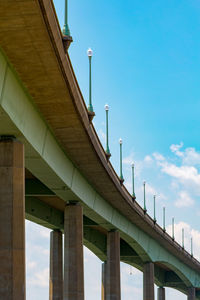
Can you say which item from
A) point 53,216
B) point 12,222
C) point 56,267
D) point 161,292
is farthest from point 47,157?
point 161,292

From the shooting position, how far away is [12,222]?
82.4 feet

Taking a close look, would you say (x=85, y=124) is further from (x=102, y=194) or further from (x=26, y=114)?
(x=102, y=194)

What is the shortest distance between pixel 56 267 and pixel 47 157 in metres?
26.4

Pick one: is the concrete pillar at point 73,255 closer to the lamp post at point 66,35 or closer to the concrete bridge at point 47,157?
the concrete bridge at point 47,157

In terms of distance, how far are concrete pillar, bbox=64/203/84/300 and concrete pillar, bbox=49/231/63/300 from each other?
13.9 metres

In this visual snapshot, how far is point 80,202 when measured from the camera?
139 feet

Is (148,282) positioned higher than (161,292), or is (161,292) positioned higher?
(148,282)

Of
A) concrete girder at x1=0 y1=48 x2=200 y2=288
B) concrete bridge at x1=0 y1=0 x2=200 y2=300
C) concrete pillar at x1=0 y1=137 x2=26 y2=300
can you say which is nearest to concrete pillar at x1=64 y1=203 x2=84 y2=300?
concrete bridge at x1=0 y1=0 x2=200 y2=300

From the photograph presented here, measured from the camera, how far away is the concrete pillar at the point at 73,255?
1594 inches

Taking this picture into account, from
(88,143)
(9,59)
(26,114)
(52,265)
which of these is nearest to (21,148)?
(26,114)

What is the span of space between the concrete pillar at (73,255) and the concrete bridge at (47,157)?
7cm

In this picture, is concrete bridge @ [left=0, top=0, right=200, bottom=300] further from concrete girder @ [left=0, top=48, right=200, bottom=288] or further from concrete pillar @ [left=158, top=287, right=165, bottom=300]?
concrete pillar @ [left=158, top=287, right=165, bottom=300]

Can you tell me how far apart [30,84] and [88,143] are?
912 cm

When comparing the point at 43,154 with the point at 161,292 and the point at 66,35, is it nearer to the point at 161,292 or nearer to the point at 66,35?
the point at 66,35
